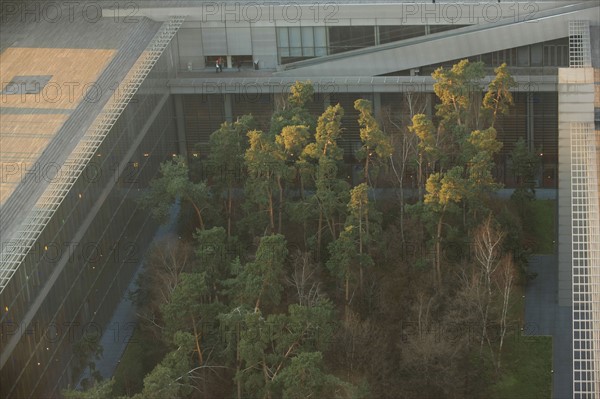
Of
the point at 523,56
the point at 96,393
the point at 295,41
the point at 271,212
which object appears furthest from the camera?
the point at 295,41

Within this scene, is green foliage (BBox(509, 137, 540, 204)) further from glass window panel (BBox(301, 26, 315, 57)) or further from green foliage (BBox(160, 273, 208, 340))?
green foliage (BBox(160, 273, 208, 340))

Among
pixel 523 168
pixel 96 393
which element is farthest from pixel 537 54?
Answer: pixel 96 393

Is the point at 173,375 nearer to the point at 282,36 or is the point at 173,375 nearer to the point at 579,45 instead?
the point at 282,36

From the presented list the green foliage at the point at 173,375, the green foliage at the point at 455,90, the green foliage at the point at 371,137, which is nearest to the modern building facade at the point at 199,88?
the green foliage at the point at 455,90

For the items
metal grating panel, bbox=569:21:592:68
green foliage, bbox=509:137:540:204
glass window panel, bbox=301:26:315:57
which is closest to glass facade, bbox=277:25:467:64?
glass window panel, bbox=301:26:315:57

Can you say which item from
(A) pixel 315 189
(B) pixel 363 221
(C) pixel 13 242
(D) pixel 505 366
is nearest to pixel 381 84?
(A) pixel 315 189

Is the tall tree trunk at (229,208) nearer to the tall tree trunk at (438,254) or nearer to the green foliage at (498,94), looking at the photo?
the tall tree trunk at (438,254)
